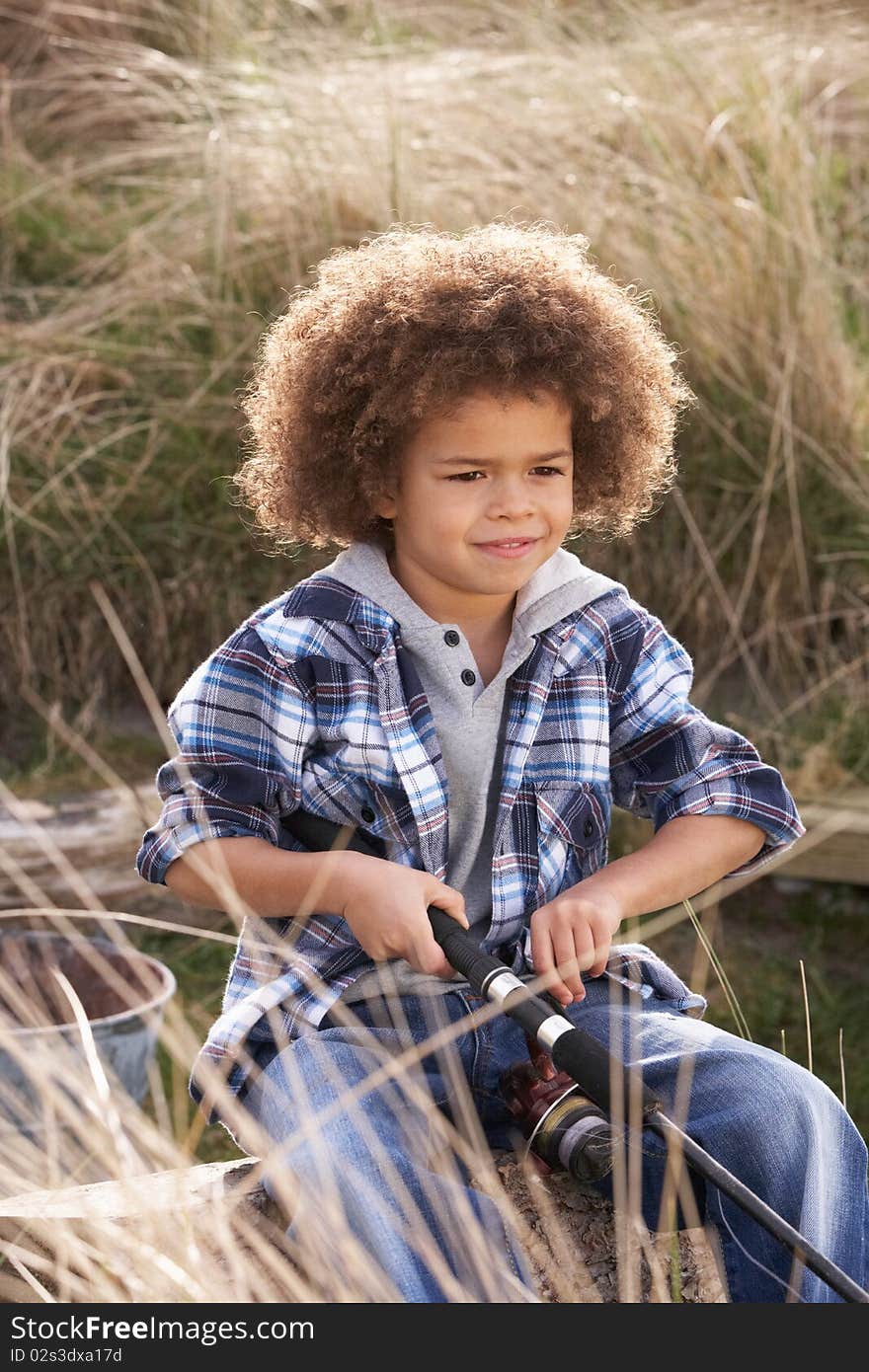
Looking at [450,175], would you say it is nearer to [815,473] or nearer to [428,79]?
[428,79]

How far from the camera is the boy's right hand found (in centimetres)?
184

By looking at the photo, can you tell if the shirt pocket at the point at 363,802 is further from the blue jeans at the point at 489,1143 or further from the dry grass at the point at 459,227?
the dry grass at the point at 459,227

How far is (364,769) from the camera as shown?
2051 millimetres

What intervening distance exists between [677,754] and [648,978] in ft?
0.92

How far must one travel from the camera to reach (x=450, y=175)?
187 inches

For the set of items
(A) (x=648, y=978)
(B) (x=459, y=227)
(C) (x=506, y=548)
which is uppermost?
(B) (x=459, y=227)

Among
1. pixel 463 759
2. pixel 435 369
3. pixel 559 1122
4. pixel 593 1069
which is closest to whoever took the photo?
pixel 593 1069

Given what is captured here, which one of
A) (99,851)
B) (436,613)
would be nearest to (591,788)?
(436,613)

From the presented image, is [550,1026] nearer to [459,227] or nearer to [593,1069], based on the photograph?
[593,1069]

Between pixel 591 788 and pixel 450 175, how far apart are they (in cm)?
302

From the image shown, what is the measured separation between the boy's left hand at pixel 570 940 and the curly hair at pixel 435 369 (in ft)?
1.90

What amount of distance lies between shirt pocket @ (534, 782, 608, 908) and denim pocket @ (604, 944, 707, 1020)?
107 mm

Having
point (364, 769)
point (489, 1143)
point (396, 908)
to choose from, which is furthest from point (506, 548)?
point (489, 1143)

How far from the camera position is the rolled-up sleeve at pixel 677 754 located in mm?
2111
